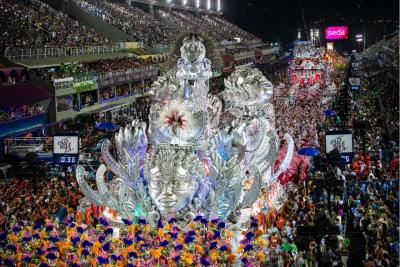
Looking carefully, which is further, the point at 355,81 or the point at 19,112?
the point at 355,81

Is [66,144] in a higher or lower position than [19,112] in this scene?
lower

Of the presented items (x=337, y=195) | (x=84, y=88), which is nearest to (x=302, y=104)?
(x=84, y=88)

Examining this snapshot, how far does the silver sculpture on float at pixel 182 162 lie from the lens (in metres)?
15.6

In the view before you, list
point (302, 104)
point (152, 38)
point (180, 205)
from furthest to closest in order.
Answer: point (152, 38) → point (302, 104) → point (180, 205)

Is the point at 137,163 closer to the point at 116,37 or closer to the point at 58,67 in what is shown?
the point at 58,67

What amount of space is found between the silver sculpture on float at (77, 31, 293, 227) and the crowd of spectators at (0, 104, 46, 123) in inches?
575

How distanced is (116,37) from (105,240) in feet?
154

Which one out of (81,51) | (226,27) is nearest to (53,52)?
(81,51)

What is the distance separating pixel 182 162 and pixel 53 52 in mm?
26043

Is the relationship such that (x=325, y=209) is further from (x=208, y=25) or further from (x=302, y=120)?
(x=208, y=25)

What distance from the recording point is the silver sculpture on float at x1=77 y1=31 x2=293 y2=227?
15.6m

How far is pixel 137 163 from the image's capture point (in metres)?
15.9

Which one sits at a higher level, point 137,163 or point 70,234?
point 137,163

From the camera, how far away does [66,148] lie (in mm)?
21672
